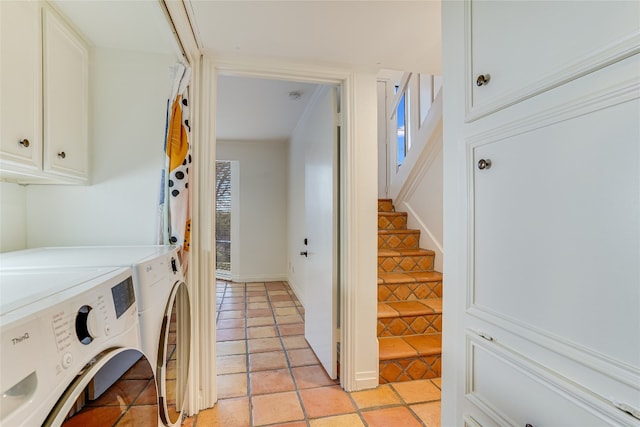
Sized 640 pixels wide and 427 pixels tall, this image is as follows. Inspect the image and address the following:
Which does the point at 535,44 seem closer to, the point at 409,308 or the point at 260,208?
the point at 409,308

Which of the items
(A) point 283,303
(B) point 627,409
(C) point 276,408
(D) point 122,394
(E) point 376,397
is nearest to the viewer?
(B) point 627,409

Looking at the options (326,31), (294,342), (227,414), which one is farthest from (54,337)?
(294,342)

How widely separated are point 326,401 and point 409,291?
1.10 metres

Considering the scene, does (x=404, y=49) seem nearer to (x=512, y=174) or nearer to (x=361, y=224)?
(x=361, y=224)

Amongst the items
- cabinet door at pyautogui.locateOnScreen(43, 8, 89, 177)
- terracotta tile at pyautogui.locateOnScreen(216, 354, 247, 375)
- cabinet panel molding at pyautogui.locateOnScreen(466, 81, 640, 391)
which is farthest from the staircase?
cabinet door at pyautogui.locateOnScreen(43, 8, 89, 177)

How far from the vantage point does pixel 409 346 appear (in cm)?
221

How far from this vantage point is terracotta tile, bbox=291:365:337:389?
2096mm

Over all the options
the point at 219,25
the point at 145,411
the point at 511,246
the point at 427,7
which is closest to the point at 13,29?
the point at 219,25

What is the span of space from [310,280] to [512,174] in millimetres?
2160

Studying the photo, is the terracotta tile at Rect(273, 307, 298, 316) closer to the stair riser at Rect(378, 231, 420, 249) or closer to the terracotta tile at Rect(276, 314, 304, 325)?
the terracotta tile at Rect(276, 314, 304, 325)

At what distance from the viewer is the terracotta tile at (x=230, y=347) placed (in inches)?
101

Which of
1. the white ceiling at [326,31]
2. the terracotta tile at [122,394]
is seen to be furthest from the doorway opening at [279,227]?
the terracotta tile at [122,394]

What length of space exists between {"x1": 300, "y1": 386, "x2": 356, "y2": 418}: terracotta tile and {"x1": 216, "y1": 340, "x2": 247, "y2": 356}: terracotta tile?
813 millimetres

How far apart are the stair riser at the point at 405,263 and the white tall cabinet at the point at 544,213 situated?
5.88 feet
